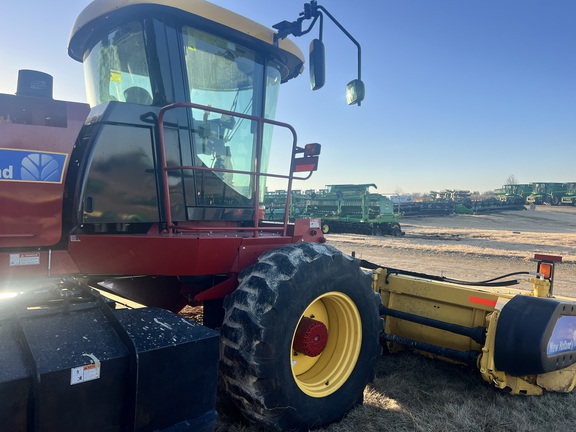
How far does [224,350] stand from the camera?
264 cm

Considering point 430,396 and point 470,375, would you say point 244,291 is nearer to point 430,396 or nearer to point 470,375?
point 430,396

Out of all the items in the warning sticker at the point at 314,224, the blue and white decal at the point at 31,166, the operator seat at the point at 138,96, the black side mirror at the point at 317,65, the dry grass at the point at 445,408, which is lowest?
the dry grass at the point at 445,408

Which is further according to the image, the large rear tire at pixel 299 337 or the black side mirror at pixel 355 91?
the black side mirror at pixel 355 91

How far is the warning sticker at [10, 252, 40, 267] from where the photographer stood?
2.33 m

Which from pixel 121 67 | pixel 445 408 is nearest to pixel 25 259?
pixel 121 67

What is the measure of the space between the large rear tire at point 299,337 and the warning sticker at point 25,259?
1122 millimetres

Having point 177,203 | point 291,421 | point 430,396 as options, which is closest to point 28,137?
point 177,203

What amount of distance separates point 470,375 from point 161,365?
295 centimetres

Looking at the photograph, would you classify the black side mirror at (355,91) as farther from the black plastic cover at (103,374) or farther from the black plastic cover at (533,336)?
the black plastic cover at (103,374)

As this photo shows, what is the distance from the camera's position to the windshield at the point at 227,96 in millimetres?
3270

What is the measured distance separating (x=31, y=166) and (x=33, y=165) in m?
0.01

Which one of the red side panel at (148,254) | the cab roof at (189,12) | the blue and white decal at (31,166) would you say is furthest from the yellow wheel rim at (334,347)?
the cab roof at (189,12)

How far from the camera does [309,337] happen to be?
2920 millimetres

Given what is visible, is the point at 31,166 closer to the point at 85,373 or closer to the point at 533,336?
the point at 85,373
